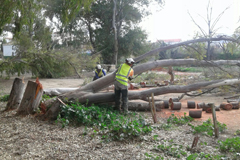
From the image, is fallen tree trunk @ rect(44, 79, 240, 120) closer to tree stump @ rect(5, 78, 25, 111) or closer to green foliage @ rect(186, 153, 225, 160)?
tree stump @ rect(5, 78, 25, 111)

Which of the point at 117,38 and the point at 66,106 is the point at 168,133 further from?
the point at 117,38

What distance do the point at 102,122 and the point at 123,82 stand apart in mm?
1566

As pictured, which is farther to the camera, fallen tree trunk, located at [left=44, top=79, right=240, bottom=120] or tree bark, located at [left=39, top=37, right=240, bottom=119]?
tree bark, located at [left=39, top=37, right=240, bottom=119]

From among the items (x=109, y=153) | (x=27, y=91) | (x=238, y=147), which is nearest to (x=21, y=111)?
(x=27, y=91)

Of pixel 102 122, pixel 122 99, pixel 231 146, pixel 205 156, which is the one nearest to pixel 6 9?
pixel 102 122

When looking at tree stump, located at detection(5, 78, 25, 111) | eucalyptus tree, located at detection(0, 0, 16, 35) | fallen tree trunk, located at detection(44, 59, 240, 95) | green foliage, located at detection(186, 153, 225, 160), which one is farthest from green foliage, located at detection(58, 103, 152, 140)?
eucalyptus tree, located at detection(0, 0, 16, 35)

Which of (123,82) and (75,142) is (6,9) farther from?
(75,142)

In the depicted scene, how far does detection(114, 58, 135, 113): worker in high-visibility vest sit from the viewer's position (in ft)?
22.6

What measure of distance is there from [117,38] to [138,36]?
2.37 metres

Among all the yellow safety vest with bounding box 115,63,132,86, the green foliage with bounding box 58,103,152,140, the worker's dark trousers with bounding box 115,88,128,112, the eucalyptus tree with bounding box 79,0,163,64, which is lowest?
the green foliage with bounding box 58,103,152,140

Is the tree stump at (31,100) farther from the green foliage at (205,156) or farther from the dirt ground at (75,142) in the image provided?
the green foliage at (205,156)

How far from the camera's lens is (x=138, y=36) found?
2492 centimetres

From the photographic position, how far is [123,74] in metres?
6.91

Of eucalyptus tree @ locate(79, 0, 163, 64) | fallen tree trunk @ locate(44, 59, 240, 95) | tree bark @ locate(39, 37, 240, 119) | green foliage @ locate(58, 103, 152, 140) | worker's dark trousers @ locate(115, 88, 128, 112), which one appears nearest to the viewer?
green foliage @ locate(58, 103, 152, 140)
